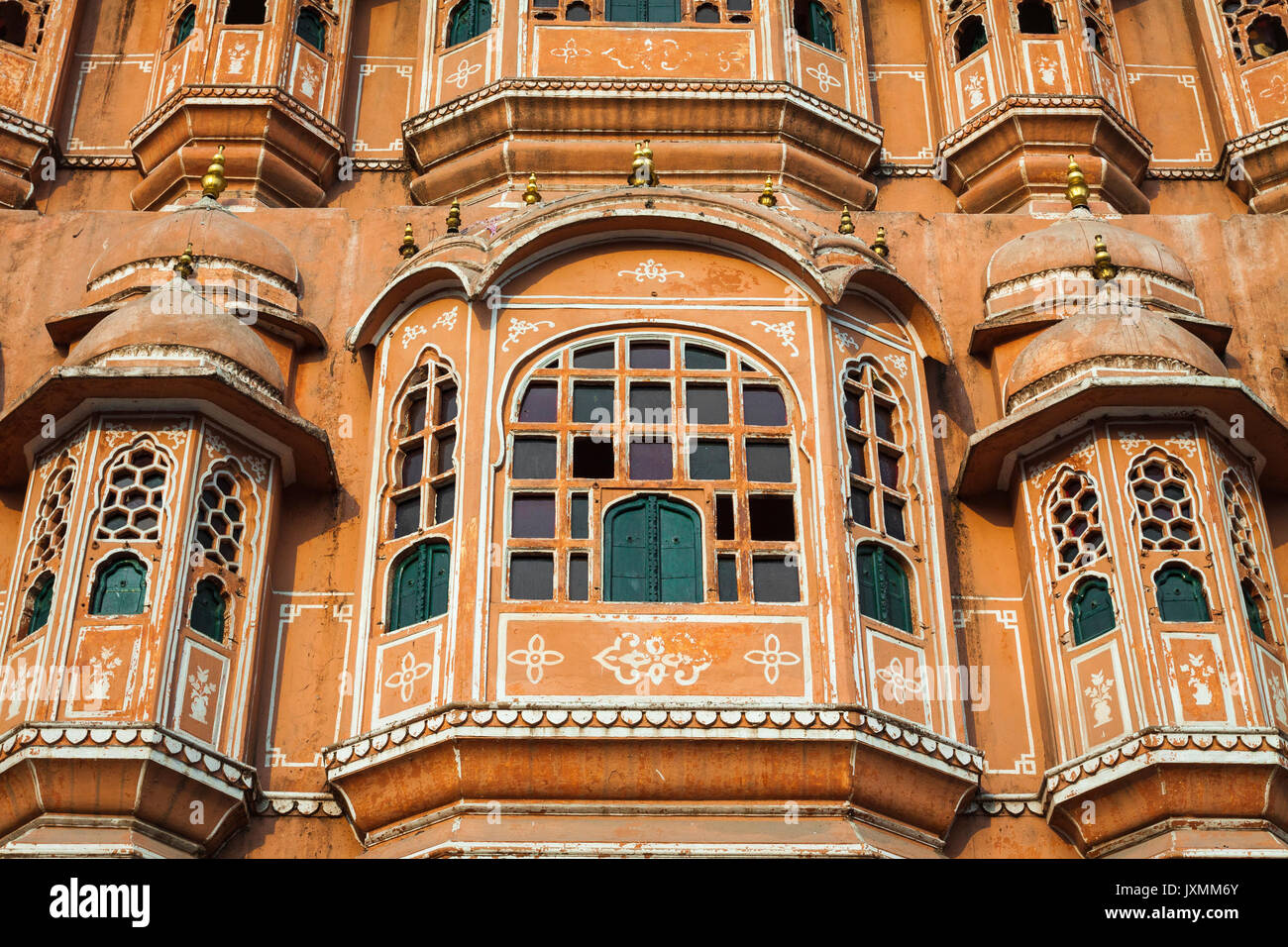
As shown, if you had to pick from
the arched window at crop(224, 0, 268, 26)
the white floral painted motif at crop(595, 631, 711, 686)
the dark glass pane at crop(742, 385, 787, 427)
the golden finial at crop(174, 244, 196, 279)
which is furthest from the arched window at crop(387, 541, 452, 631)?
the arched window at crop(224, 0, 268, 26)

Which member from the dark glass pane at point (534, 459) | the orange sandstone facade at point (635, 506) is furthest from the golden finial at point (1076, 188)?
the dark glass pane at point (534, 459)

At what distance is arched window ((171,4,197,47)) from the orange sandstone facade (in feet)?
5.71

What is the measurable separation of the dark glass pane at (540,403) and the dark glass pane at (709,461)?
3.20 ft

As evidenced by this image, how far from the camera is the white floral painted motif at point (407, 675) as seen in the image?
44.1 feet

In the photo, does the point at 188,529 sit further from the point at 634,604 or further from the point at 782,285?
the point at 782,285

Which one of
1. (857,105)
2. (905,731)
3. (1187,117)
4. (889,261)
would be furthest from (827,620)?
(1187,117)

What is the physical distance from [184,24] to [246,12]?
24.2 inches

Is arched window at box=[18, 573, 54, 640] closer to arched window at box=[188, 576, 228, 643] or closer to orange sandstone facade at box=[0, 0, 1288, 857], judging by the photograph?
orange sandstone facade at box=[0, 0, 1288, 857]

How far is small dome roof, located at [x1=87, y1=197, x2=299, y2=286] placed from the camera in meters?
16.0

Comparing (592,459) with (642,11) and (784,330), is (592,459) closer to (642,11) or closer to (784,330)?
(784,330)

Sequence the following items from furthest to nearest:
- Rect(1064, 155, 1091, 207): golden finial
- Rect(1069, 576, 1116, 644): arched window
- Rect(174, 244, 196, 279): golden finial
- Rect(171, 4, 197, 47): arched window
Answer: Rect(171, 4, 197, 47): arched window, Rect(1064, 155, 1091, 207): golden finial, Rect(174, 244, 196, 279): golden finial, Rect(1069, 576, 1116, 644): arched window

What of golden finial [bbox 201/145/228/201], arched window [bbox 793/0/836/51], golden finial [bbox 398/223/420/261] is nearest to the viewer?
golden finial [bbox 398/223/420/261]

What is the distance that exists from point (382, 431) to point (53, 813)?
357 cm

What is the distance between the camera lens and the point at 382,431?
48.8ft
